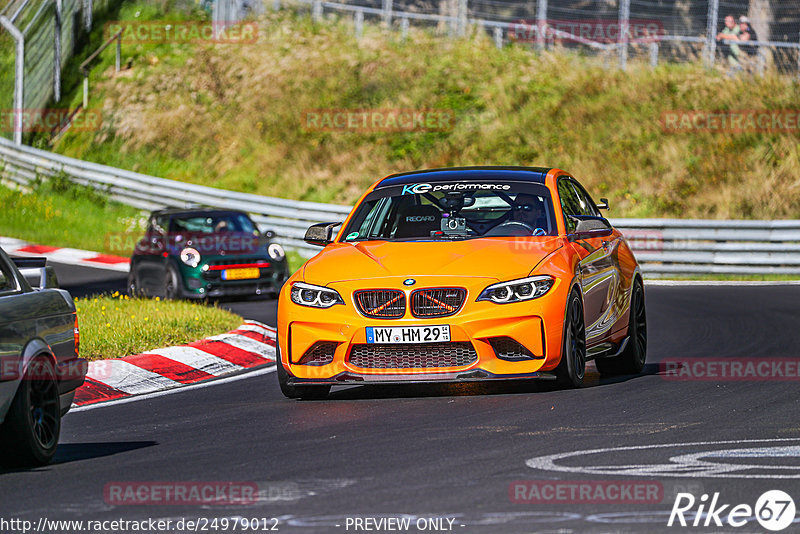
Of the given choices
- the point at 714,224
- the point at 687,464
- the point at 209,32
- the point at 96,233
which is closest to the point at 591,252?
the point at 687,464

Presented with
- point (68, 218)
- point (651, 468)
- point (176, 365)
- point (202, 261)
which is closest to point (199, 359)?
point (176, 365)

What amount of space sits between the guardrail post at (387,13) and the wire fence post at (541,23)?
4.13 m

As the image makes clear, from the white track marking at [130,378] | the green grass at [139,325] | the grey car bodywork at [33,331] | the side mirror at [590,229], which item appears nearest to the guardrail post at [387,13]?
the green grass at [139,325]

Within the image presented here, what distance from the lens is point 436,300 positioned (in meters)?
9.19

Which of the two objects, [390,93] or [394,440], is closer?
[394,440]

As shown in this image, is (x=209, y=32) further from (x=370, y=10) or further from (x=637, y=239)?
(x=637, y=239)

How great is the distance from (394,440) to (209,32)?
32886mm

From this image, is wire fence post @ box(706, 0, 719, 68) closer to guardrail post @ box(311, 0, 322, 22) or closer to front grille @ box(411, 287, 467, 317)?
guardrail post @ box(311, 0, 322, 22)

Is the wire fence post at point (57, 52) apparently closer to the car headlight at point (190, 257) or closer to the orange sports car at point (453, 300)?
the car headlight at point (190, 257)

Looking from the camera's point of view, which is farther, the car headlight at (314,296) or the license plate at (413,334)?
the car headlight at (314,296)

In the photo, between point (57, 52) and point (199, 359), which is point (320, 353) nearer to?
point (199, 359)

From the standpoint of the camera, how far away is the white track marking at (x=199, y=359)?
1188cm

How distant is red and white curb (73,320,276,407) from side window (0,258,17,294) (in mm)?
2726

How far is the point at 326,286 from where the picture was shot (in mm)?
9414
